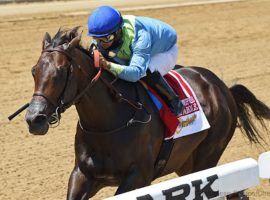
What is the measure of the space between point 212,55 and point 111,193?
7037 millimetres

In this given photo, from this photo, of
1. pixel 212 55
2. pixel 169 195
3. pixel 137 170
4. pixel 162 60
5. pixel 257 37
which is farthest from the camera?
pixel 257 37

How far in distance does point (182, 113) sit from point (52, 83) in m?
1.42

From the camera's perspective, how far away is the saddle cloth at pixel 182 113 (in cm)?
503

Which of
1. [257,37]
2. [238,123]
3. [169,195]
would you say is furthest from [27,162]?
[257,37]

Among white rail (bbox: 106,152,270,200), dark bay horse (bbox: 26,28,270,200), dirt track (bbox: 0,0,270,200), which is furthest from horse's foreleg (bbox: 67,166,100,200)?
dirt track (bbox: 0,0,270,200)

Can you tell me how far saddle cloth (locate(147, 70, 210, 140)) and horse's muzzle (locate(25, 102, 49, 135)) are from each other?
1197 millimetres

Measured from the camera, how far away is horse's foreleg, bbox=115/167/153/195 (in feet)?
15.0

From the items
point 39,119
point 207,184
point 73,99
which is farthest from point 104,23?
point 207,184

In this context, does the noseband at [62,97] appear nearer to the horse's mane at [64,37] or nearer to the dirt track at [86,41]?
the horse's mane at [64,37]

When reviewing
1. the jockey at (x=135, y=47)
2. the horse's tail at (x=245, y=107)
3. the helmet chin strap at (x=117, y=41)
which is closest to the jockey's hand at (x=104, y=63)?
the jockey at (x=135, y=47)

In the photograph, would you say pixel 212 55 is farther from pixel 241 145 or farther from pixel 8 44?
pixel 241 145

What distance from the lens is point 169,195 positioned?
3631 mm

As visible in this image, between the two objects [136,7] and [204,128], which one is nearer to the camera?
[204,128]

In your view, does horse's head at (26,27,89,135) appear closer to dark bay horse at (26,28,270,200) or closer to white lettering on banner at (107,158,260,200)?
dark bay horse at (26,28,270,200)
